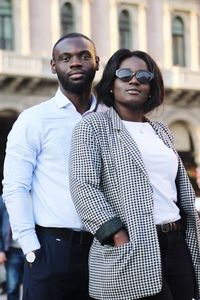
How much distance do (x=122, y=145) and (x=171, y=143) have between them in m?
0.40

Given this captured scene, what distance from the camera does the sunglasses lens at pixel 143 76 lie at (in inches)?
133

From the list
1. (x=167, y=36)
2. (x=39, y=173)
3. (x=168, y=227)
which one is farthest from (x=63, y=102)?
(x=167, y=36)

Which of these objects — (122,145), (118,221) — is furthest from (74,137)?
(118,221)

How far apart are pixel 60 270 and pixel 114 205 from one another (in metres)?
0.50

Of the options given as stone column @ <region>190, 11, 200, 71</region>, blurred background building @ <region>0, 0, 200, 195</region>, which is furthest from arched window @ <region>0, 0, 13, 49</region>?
stone column @ <region>190, 11, 200, 71</region>

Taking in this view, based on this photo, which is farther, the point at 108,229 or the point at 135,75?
the point at 135,75

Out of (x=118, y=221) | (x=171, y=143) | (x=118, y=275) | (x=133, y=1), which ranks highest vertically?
(x=133, y=1)

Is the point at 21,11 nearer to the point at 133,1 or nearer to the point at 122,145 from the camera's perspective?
the point at 133,1

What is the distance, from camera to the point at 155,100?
353 centimetres

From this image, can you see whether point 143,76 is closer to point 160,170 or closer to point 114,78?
point 114,78

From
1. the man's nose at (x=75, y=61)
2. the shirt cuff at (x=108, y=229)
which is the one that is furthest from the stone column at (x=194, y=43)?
the shirt cuff at (x=108, y=229)

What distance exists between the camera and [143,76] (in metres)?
3.39

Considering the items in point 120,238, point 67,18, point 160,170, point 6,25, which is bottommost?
point 120,238

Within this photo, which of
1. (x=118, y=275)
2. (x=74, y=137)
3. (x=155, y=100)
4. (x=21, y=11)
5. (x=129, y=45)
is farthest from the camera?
(x=129, y=45)
